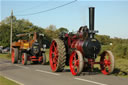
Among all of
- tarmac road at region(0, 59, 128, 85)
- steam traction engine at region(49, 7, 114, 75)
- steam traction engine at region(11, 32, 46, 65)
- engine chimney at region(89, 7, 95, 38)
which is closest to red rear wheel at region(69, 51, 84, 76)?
steam traction engine at region(49, 7, 114, 75)

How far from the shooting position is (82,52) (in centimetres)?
1067

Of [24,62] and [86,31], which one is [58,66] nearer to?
[86,31]

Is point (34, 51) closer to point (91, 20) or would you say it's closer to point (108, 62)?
point (91, 20)

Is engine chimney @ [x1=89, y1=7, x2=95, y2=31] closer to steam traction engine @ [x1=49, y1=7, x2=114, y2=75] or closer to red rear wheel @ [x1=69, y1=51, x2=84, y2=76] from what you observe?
steam traction engine @ [x1=49, y1=7, x2=114, y2=75]

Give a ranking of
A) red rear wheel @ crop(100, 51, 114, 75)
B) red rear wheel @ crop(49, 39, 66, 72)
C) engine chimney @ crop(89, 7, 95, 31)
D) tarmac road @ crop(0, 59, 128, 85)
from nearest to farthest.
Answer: tarmac road @ crop(0, 59, 128, 85), red rear wheel @ crop(100, 51, 114, 75), engine chimney @ crop(89, 7, 95, 31), red rear wheel @ crop(49, 39, 66, 72)

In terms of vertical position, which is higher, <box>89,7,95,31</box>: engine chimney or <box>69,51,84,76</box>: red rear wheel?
<box>89,7,95,31</box>: engine chimney

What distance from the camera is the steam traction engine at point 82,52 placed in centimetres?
1016

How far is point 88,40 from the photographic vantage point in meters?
10.4

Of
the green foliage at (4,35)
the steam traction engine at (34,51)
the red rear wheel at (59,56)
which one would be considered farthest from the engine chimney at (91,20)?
the green foliage at (4,35)

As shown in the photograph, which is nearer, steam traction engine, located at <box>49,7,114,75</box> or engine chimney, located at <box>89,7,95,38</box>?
steam traction engine, located at <box>49,7,114,75</box>

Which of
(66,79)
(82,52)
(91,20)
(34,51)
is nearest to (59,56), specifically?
(82,52)

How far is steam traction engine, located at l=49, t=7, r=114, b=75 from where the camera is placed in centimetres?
1016

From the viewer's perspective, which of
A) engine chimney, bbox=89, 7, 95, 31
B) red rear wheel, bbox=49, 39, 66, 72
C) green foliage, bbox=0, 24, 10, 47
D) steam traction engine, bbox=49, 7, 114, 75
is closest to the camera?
steam traction engine, bbox=49, 7, 114, 75

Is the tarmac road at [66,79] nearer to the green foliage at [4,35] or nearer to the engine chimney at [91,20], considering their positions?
the engine chimney at [91,20]
